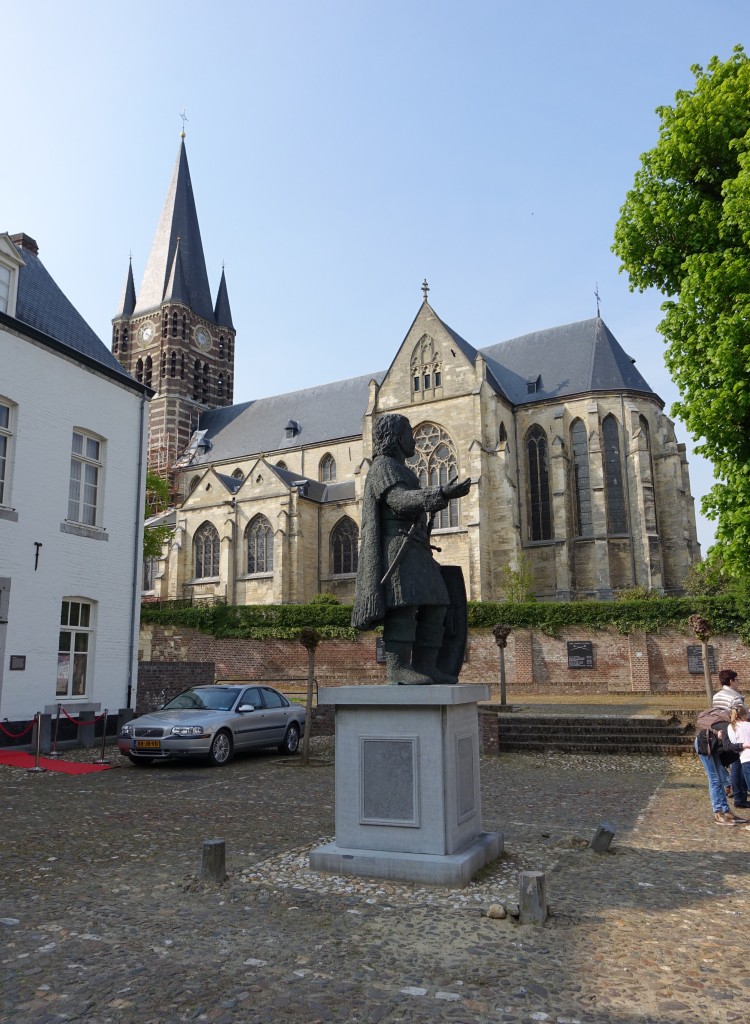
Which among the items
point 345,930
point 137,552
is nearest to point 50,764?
point 137,552

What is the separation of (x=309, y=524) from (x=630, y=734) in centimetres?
2879

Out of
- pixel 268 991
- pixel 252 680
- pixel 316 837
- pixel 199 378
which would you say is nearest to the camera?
pixel 268 991

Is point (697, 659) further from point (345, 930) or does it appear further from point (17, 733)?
point (345, 930)

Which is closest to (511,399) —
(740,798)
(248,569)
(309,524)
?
(309,524)

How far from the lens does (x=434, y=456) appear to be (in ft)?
124

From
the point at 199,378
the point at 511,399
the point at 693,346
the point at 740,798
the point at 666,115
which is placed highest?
the point at 199,378

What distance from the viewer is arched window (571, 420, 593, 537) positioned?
37.3 m

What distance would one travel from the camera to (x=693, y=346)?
483 inches

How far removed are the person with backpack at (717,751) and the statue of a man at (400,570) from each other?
329 cm

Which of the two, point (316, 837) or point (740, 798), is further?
point (740, 798)

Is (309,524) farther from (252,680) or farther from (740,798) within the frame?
(740,798)

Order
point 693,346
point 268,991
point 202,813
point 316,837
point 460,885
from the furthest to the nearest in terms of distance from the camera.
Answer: point 693,346 → point 202,813 → point 316,837 → point 460,885 → point 268,991

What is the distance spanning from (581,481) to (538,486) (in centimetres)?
217

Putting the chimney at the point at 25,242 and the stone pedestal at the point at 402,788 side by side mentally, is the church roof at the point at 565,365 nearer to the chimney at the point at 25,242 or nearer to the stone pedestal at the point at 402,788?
the chimney at the point at 25,242
